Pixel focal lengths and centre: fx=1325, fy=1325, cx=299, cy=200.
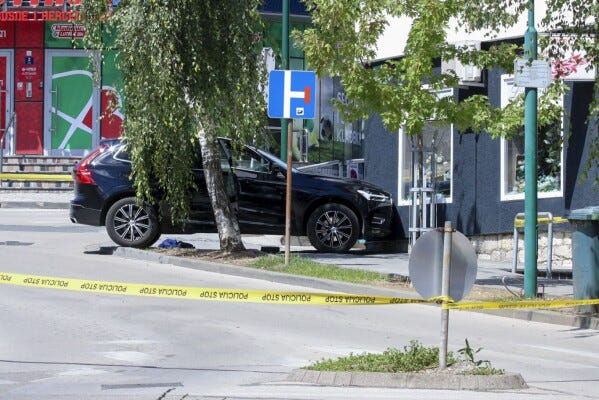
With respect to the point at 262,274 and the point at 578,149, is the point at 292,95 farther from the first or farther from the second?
the point at 578,149

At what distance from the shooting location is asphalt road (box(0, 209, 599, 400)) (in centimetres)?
979

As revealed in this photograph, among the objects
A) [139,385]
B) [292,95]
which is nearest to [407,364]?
[139,385]

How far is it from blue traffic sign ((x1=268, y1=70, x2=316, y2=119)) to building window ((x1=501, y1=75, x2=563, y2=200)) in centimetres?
441

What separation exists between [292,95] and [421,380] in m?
9.00

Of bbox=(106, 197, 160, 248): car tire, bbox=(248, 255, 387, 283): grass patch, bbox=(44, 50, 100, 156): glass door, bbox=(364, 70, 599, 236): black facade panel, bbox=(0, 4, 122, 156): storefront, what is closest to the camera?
bbox=(248, 255, 387, 283): grass patch

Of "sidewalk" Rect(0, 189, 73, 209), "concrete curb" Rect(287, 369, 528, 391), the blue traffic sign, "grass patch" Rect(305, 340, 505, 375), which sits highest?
the blue traffic sign

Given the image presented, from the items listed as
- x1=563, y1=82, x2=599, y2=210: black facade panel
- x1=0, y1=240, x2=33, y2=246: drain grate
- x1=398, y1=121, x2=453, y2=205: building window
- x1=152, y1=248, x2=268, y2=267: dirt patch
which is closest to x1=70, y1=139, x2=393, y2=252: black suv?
x1=152, y1=248, x2=268, y2=267: dirt patch

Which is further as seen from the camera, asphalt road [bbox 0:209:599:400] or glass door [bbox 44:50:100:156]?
glass door [bbox 44:50:100:156]

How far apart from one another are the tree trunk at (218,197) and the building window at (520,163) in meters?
5.01

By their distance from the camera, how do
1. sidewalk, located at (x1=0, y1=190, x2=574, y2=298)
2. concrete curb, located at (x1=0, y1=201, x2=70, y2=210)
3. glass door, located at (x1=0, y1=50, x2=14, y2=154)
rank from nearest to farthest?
sidewalk, located at (x1=0, y1=190, x2=574, y2=298) < concrete curb, located at (x1=0, y1=201, x2=70, y2=210) < glass door, located at (x1=0, y1=50, x2=14, y2=154)

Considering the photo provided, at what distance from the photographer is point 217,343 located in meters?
12.3

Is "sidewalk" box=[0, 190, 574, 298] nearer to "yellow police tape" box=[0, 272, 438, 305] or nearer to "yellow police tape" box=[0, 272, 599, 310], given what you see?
"yellow police tape" box=[0, 272, 599, 310]

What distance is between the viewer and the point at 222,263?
61.9 feet

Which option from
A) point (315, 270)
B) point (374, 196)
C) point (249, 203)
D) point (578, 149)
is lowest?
point (315, 270)
